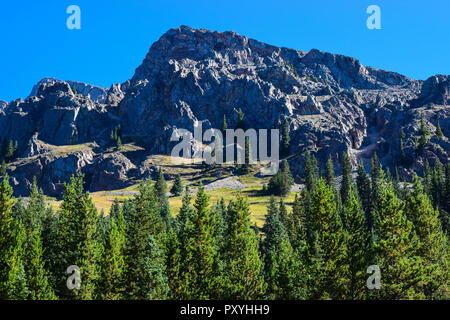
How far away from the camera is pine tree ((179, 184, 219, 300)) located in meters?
43.1

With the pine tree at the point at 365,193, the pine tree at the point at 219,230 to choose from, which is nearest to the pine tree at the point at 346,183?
the pine tree at the point at 365,193

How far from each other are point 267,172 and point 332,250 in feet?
492

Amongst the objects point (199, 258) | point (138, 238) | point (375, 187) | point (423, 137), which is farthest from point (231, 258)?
point (423, 137)

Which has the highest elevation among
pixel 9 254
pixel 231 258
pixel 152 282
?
pixel 9 254

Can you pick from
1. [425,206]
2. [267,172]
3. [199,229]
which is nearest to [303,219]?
[425,206]

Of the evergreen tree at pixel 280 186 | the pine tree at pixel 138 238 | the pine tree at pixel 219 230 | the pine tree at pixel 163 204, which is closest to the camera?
the pine tree at pixel 138 238

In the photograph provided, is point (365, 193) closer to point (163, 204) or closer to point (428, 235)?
point (428, 235)

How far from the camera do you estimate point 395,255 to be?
1438 inches

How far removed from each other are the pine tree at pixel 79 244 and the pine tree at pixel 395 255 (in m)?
37.2

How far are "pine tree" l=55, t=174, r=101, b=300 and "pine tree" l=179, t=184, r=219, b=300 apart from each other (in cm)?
1248

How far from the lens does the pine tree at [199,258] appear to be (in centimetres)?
4309

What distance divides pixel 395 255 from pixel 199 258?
25312 millimetres

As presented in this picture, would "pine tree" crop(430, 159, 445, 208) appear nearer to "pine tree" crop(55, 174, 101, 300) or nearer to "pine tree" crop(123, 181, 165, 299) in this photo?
"pine tree" crop(123, 181, 165, 299)

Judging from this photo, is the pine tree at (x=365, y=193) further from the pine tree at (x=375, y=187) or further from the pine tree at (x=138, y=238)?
the pine tree at (x=138, y=238)
